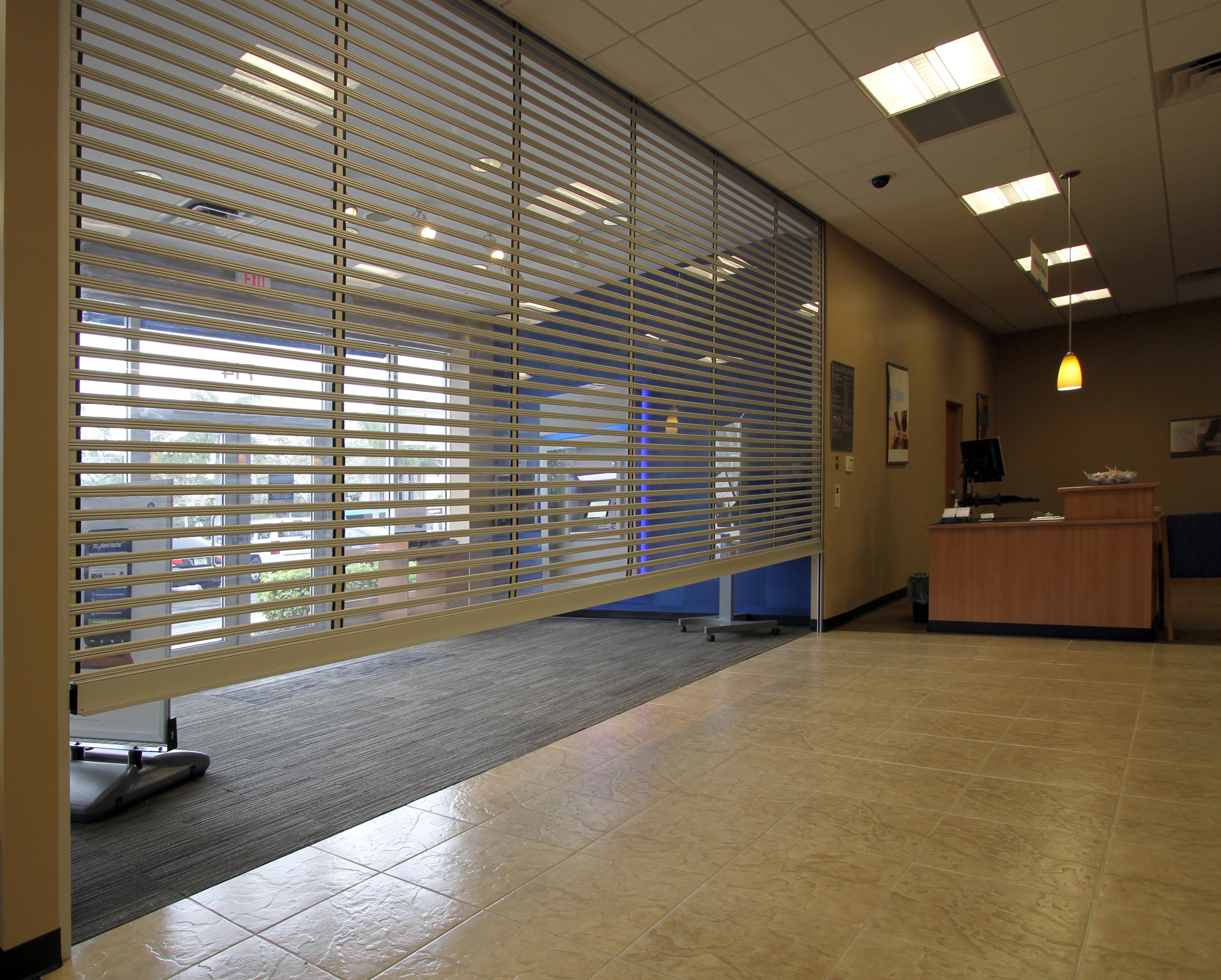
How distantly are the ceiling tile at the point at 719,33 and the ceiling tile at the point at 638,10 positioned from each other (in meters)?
0.03

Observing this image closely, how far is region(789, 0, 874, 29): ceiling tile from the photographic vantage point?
10.7 feet

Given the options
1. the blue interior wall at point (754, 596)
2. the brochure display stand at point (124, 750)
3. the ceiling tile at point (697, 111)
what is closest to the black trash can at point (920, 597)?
the blue interior wall at point (754, 596)

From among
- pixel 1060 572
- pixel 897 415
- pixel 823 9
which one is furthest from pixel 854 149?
pixel 1060 572

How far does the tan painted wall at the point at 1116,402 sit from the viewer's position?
8.92m

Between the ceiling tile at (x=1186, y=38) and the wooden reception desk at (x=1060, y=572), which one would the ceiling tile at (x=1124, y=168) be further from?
the wooden reception desk at (x=1060, y=572)

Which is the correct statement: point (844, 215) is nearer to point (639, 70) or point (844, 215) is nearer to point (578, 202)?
point (639, 70)

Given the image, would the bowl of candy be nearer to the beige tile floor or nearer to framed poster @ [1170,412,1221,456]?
the beige tile floor

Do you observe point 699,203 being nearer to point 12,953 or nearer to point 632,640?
point 632,640

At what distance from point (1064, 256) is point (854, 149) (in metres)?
3.50

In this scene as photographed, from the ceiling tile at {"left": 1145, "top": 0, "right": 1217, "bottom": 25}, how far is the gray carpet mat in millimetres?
4067

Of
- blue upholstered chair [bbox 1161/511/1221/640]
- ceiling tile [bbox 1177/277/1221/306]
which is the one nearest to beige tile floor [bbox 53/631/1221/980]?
blue upholstered chair [bbox 1161/511/1221/640]

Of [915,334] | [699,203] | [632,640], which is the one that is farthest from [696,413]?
[915,334]

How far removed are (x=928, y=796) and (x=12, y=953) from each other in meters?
2.69

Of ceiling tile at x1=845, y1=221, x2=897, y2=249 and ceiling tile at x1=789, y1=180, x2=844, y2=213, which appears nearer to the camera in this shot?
ceiling tile at x1=789, y1=180, x2=844, y2=213
